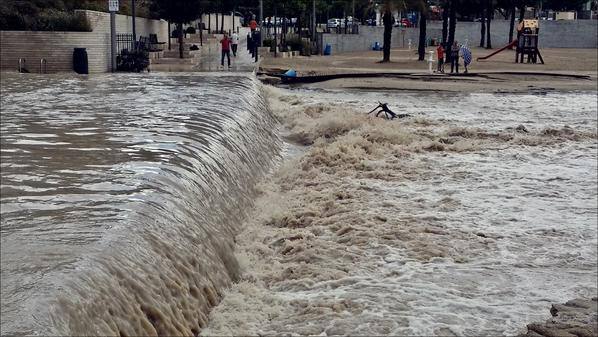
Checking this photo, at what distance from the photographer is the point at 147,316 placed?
6152 millimetres

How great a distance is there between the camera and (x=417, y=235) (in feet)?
37.1

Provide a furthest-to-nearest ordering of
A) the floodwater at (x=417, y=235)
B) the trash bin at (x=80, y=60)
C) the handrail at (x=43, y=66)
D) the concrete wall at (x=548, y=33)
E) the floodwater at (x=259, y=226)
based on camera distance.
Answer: the concrete wall at (x=548, y=33)
the trash bin at (x=80, y=60)
the handrail at (x=43, y=66)
the floodwater at (x=417, y=235)
the floodwater at (x=259, y=226)

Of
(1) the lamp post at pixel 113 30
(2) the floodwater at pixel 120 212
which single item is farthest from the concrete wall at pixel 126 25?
(2) the floodwater at pixel 120 212

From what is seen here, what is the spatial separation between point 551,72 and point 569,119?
56.8ft

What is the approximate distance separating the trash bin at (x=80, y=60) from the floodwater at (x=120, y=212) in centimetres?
1147

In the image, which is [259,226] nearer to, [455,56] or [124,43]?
[124,43]

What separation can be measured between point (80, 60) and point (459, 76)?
1775 cm

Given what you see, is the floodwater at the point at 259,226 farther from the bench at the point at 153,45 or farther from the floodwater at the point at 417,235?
the bench at the point at 153,45

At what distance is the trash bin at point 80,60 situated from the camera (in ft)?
90.9

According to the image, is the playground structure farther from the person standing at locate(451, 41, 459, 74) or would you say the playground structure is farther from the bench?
the bench

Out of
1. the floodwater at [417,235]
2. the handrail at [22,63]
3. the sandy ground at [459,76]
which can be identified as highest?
the handrail at [22,63]

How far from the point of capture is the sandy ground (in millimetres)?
34375

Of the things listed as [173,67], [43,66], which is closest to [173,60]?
[173,67]

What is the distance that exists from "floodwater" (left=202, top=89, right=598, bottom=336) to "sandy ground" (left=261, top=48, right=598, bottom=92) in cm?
1319
